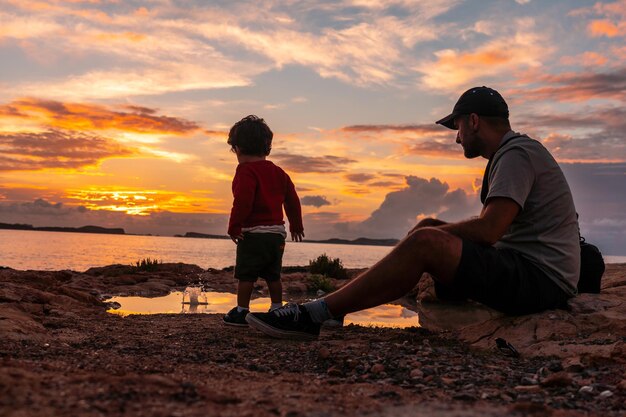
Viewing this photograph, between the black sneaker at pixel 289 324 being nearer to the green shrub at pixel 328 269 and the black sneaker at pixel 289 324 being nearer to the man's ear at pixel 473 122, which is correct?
the man's ear at pixel 473 122

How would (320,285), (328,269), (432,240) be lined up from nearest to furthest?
1. (432,240)
2. (320,285)
3. (328,269)

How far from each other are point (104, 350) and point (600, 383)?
333cm

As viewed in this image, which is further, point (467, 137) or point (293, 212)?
point (293, 212)

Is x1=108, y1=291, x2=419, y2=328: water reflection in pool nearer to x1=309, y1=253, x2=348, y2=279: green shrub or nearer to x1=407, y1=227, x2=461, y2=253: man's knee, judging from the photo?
x1=407, y1=227, x2=461, y2=253: man's knee

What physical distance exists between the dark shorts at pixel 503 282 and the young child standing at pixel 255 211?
229 centimetres

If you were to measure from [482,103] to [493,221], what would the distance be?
105cm

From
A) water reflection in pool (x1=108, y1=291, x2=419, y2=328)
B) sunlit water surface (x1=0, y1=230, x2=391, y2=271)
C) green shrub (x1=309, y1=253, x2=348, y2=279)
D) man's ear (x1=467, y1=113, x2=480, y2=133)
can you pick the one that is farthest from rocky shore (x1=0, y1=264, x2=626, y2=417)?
sunlit water surface (x1=0, y1=230, x2=391, y2=271)

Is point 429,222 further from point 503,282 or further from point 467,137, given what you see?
point 503,282

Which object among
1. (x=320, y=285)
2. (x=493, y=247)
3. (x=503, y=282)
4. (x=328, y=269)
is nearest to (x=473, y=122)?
(x=493, y=247)

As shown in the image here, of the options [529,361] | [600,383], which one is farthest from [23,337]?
[600,383]

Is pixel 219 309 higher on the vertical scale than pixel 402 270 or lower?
lower

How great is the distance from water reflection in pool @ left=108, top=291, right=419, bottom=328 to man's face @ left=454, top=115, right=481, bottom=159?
2737mm

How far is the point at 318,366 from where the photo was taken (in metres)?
3.67

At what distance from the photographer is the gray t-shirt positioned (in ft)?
13.6
